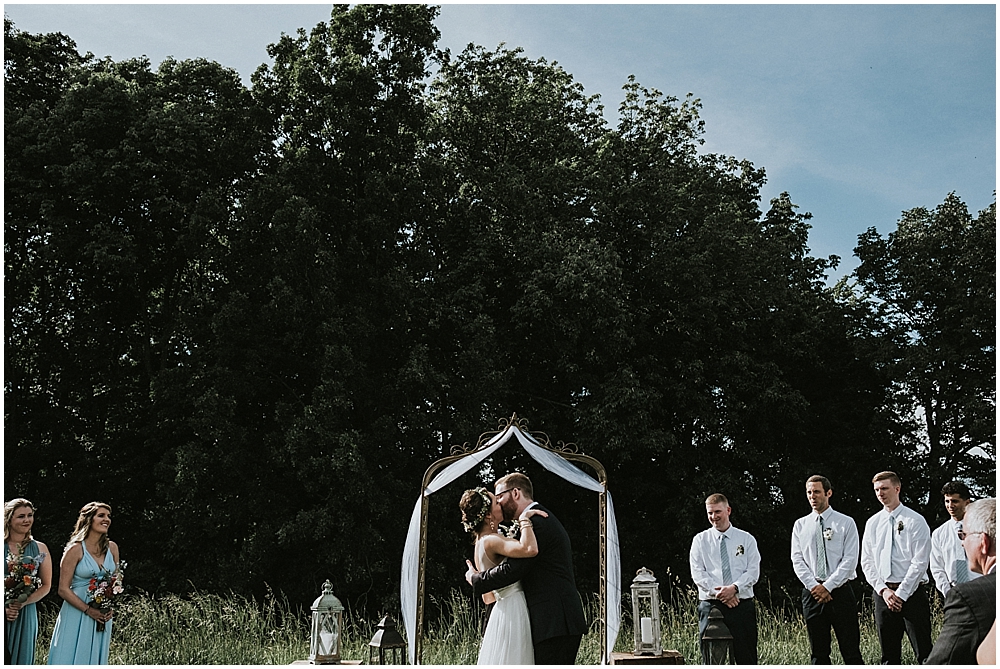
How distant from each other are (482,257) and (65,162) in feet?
22.3

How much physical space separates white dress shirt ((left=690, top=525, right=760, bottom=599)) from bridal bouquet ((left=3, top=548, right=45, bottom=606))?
4.42 m

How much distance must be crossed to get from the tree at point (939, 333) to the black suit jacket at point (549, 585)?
42.5ft

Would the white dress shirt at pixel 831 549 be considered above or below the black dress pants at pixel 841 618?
above

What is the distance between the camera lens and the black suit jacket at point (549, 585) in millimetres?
4766

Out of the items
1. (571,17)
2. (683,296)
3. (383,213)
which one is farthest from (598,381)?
(571,17)

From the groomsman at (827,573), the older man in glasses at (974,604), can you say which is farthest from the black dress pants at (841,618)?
the older man in glasses at (974,604)

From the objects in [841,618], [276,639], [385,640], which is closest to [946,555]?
[841,618]

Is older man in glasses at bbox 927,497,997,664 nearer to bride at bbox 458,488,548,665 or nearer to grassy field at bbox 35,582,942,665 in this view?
bride at bbox 458,488,548,665

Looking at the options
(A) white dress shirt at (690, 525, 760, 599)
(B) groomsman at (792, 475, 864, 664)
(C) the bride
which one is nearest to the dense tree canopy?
(A) white dress shirt at (690, 525, 760, 599)

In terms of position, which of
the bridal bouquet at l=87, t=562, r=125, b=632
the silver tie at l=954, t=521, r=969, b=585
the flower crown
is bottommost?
the bridal bouquet at l=87, t=562, r=125, b=632

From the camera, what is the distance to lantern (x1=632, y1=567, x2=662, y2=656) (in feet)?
20.5

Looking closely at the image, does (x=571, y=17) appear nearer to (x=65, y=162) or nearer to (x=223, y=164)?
(x=223, y=164)

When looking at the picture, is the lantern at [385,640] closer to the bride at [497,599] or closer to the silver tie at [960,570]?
the bride at [497,599]

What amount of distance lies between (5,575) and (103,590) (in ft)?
1.90
